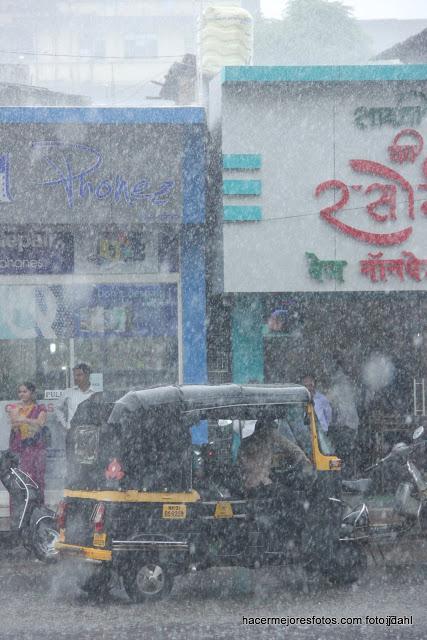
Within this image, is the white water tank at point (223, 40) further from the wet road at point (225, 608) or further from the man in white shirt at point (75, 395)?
the wet road at point (225, 608)

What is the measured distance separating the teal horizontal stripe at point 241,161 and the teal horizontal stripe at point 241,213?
0.58 metres

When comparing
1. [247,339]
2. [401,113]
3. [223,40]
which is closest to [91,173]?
[247,339]

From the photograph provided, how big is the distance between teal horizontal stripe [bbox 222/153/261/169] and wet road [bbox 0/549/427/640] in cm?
644

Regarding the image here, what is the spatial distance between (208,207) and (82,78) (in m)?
55.6

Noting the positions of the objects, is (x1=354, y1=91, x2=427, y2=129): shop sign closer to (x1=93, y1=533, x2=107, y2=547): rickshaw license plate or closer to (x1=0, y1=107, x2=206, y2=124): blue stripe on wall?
(x1=0, y1=107, x2=206, y2=124): blue stripe on wall

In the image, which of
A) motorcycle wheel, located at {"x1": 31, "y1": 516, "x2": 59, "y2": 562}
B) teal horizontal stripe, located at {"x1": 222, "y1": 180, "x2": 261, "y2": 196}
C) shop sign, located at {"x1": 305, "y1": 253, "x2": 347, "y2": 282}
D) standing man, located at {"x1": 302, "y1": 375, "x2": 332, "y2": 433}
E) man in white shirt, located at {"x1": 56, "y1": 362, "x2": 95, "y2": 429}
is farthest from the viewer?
shop sign, located at {"x1": 305, "y1": 253, "x2": 347, "y2": 282}

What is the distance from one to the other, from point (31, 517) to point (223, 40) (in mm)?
9163

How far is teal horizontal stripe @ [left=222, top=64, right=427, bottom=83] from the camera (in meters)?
14.1

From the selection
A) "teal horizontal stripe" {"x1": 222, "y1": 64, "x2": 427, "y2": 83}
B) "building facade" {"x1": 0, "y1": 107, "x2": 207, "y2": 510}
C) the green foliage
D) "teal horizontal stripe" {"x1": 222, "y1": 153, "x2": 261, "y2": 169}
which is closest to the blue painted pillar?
"building facade" {"x1": 0, "y1": 107, "x2": 207, "y2": 510}

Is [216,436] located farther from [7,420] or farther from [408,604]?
[7,420]

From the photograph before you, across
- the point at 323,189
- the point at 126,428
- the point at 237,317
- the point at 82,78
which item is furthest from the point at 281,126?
the point at 82,78

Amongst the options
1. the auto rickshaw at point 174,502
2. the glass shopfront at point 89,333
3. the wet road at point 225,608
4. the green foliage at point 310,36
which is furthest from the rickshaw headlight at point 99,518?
the green foliage at point 310,36

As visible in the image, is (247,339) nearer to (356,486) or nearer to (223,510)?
(356,486)

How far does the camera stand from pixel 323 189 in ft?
46.8
